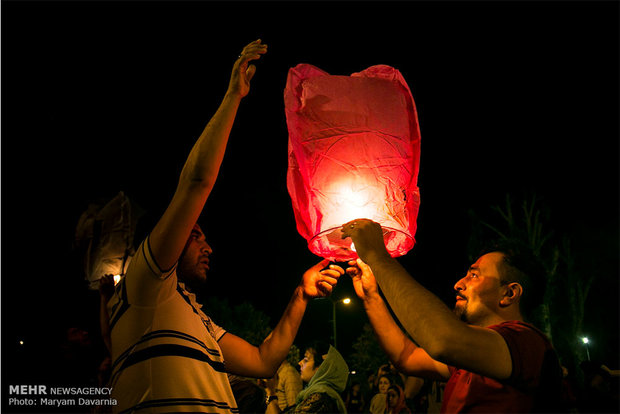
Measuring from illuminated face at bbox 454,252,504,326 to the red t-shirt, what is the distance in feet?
1.44

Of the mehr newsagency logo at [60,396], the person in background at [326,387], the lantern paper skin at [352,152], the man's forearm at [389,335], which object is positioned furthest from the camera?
the mehr newsagency logo at [60,396]

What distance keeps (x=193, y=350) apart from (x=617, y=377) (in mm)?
5077

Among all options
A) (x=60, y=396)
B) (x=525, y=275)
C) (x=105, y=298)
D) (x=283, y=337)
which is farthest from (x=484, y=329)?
(x=60, y=396)

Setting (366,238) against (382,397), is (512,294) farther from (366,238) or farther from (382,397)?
(382,397)

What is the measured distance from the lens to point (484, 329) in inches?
74.9

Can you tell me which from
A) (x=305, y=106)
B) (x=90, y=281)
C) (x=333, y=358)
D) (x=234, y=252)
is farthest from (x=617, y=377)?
(x=234, y=252)

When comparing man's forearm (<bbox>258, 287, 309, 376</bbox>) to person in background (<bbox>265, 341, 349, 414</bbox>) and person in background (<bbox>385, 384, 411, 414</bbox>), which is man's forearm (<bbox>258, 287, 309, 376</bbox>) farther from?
person in background (<bbox>385, 384, 411, 414</bbox>)

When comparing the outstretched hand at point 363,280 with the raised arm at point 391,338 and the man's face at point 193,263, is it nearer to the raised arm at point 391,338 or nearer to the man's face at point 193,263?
the raised arm at point 391,338

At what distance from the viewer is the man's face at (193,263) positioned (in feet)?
8.98

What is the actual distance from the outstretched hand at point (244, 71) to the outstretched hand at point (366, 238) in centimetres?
87

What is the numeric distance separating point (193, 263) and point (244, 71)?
114cm

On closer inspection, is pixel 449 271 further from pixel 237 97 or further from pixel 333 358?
pixel 237 97

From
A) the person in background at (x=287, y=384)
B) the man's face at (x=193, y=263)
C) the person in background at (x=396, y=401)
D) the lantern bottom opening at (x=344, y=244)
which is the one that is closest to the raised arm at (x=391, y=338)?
the lantern bottom opening at (x=344, y=244)

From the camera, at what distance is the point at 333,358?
418cm
